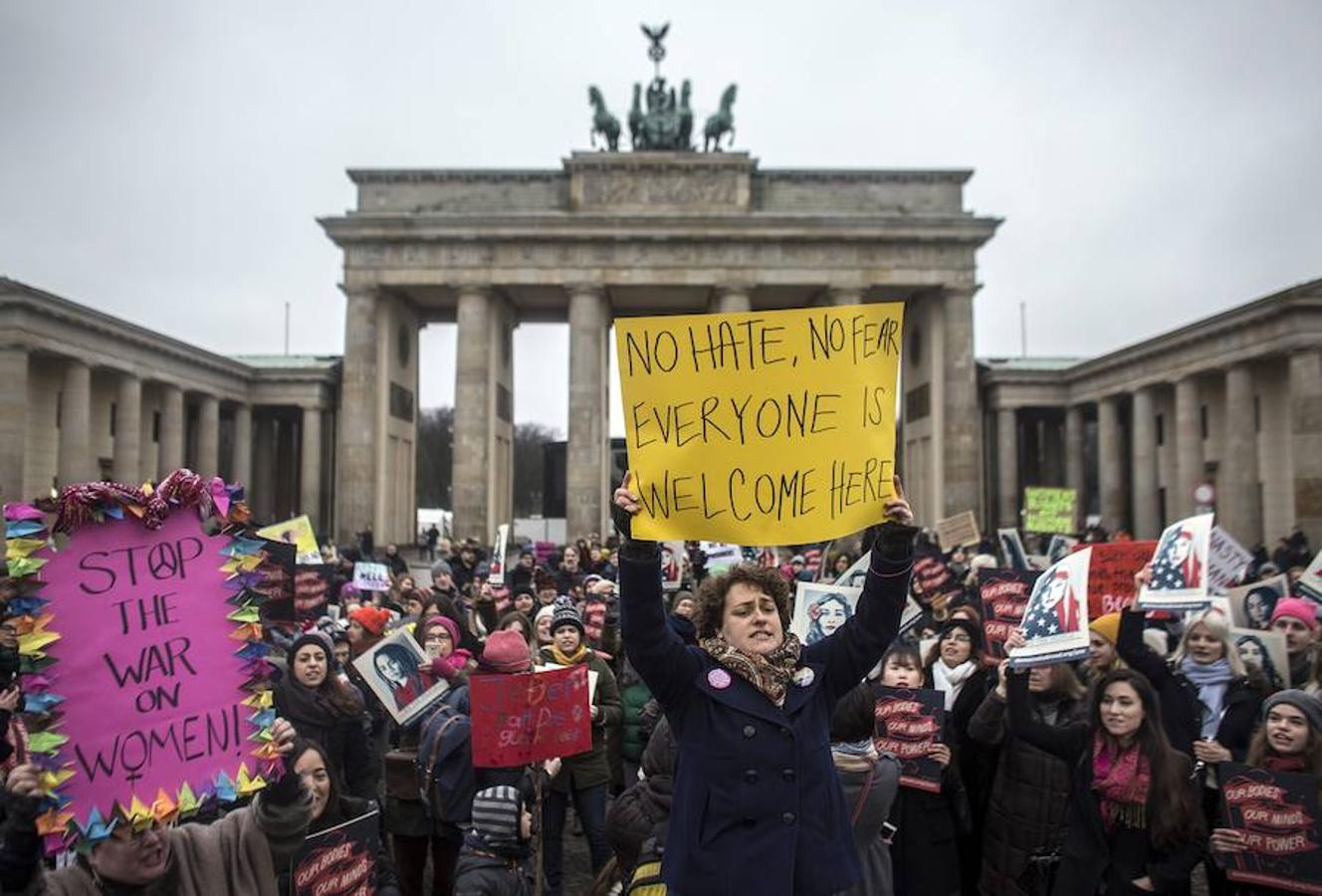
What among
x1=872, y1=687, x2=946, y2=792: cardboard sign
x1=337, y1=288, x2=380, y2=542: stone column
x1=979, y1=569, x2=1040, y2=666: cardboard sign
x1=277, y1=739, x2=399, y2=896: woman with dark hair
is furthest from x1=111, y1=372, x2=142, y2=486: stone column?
x1=872, y1=687, x2=946, y2=792: cardboard sign

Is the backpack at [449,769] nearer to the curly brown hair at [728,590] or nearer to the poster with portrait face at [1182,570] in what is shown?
the curly brown hair at [728,590]

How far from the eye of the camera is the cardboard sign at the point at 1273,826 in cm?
427

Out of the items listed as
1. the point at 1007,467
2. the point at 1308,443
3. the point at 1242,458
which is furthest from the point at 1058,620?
the point at 1007,467

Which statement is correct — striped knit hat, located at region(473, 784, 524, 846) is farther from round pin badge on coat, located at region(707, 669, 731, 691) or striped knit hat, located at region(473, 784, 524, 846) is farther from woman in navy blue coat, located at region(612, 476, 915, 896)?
round pin badge on coat, located at region(707, 669, 731, 691)

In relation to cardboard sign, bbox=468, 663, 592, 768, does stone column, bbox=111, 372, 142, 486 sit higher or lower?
higher

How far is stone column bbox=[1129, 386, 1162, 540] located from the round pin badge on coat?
42634mm

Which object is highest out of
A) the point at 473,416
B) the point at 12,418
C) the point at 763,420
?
the point at 473,416

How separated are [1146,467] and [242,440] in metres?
41.6

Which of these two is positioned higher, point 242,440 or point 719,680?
point 242,440

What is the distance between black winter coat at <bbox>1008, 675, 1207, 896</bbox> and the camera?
436 centimetres

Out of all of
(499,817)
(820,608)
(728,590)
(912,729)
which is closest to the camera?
(728,590)

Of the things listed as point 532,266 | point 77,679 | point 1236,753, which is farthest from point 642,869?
point 532,266

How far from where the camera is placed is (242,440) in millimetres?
46844

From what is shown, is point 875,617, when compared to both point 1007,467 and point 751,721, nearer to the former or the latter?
point 751,721
